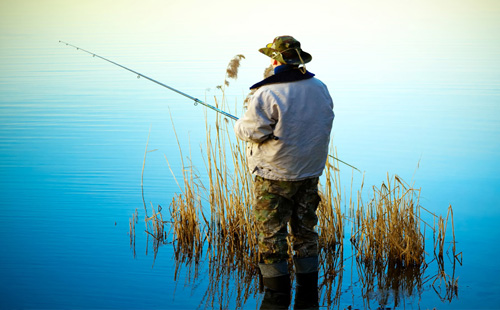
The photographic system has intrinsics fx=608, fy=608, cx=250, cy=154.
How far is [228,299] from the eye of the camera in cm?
400

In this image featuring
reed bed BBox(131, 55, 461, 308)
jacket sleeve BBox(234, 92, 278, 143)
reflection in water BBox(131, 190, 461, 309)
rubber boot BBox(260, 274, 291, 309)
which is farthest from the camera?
reed bed BBox(131, 55, 461, 308)

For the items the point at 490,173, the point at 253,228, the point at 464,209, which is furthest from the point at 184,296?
the point at 490,173

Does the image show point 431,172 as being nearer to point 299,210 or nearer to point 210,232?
point 210,232

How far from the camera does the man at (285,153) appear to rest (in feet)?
11.0

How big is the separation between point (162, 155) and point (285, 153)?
16.3 feet

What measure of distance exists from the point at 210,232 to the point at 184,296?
863 millimetres

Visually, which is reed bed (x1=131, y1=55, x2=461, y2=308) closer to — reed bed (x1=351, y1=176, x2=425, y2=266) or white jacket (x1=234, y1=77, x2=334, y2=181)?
reed bed (x1=351, y1=176, x2=425, y2=266)

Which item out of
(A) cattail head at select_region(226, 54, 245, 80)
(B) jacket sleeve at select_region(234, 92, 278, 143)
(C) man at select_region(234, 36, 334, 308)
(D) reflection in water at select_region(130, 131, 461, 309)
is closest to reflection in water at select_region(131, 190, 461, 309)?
(D) reflection in water at select_region(130, 131, 461, 309)

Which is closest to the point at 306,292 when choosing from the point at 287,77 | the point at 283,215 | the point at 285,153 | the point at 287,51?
the point at 283,215

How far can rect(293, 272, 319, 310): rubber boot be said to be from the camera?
372 cm

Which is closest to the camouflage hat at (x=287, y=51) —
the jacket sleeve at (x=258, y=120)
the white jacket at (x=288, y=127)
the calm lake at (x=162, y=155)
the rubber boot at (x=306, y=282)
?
the white jacket at (x=288, y=127)

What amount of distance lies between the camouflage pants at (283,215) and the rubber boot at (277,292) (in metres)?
0.14

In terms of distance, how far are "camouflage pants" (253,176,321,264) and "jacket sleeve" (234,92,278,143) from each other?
0.97 feet

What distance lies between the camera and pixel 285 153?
3418 mm
